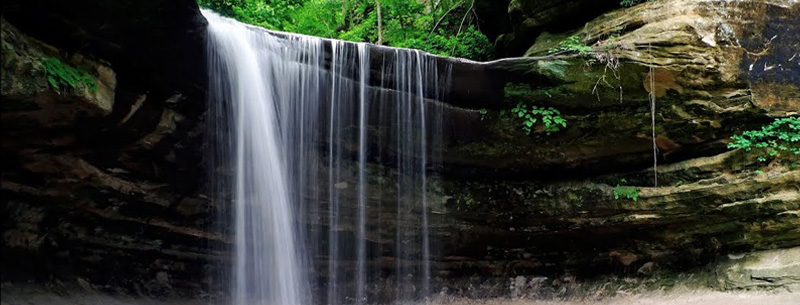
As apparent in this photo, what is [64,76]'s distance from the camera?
196 inches

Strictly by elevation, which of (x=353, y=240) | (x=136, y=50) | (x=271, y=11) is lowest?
(x=353, y=240)

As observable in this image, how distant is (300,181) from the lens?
24.4 feet

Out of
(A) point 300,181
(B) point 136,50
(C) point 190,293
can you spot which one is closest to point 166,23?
(B) point 136,50

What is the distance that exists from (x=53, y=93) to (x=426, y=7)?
1018 cm

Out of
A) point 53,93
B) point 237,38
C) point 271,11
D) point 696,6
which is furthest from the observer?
point 271,11

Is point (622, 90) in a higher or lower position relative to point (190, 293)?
higher

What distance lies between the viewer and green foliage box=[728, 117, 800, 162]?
7219mm

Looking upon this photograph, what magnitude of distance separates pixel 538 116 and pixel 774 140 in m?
3.27

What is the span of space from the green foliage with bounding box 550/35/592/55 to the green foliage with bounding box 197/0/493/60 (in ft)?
8.93

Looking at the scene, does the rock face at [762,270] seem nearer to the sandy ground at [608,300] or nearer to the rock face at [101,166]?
the sandy ground at [608,300]

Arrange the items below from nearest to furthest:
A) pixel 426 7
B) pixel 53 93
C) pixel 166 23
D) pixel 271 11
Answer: pixel 53 93
pixel 166 23
pixel 271 11
pixel 426 7

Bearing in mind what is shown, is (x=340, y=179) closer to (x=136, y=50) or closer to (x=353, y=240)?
(x=353, y=240)

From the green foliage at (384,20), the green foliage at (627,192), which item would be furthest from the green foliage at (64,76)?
the green foliage at (627,192)

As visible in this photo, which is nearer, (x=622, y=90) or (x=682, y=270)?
(x=622, y=90)
